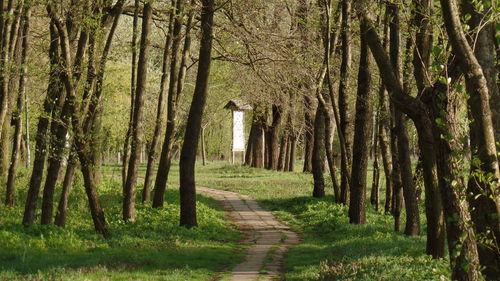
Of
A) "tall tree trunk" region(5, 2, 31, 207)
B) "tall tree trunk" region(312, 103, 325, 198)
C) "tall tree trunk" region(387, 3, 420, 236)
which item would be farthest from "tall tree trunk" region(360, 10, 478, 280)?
"tall tree trunk" region(312, 103, 325, 198)

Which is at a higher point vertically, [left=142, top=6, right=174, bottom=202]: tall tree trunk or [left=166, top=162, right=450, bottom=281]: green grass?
[left=142, top=6, right=174, bottom=202]: tall tree trunk

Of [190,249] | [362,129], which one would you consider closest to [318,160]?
[362,129]

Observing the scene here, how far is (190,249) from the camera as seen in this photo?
18.8 meters

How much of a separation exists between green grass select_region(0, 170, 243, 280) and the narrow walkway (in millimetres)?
478

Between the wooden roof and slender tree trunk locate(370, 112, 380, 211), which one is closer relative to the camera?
slender tree trunk locate(370, 112, 380, 211)

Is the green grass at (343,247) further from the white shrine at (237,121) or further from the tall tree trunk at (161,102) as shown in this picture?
the white shrine at (237,121)

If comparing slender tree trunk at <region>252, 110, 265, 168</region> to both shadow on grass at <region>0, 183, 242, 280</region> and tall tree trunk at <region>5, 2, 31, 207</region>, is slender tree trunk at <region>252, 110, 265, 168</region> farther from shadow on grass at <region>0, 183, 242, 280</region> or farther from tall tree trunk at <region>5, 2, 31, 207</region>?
tall tree trunk at <region>5, 2, 31, 207</region>

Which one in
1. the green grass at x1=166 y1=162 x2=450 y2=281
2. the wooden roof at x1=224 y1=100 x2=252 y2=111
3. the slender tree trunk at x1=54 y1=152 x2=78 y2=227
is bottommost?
the green grass at x1=166 y1=162 x2=450 y2=281

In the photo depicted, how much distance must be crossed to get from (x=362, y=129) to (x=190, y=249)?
670 cm

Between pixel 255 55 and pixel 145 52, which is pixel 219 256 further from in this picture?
pixel 255 55

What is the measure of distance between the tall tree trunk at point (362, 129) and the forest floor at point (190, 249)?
1124mm

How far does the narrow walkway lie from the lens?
1539 centimetres

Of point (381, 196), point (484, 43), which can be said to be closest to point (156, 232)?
point (484, 43)

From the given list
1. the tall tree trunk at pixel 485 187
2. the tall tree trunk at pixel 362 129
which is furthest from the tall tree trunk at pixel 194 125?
the tall tree trunk at pixel 485 187
